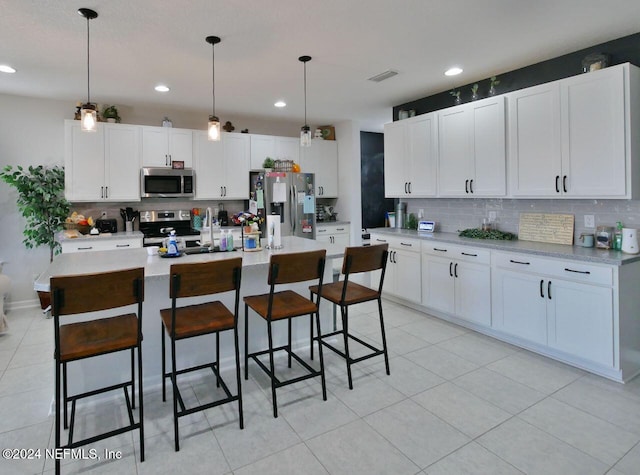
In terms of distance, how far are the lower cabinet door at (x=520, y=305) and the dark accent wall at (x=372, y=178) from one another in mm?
4039

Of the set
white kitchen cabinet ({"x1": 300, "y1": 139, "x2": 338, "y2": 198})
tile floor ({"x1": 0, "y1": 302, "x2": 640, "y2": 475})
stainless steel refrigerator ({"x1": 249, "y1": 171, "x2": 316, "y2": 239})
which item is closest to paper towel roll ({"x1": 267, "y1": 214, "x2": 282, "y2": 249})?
tile floor ({"x1": 0, "y1": 302, "x2": 640, "y2": 475})

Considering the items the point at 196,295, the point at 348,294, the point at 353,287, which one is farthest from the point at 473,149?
the point at 196,295

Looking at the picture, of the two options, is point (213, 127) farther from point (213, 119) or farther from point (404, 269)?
point (404, 269)

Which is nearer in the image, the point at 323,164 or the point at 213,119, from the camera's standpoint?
the point at 213,119

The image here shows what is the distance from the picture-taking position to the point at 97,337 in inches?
79.0

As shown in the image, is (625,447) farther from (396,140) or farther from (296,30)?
(396,140)

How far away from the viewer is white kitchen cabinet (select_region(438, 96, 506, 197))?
12.5ft

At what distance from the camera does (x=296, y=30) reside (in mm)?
2926

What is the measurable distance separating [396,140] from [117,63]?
3276 millimetres

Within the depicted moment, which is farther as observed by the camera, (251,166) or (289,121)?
(289,121)

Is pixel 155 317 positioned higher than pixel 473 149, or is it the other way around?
pixel 473 149

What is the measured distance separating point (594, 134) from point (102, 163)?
5.28 metres

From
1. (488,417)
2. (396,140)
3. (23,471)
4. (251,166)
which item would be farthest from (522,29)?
(23,471)

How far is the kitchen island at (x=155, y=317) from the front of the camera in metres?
2.47
